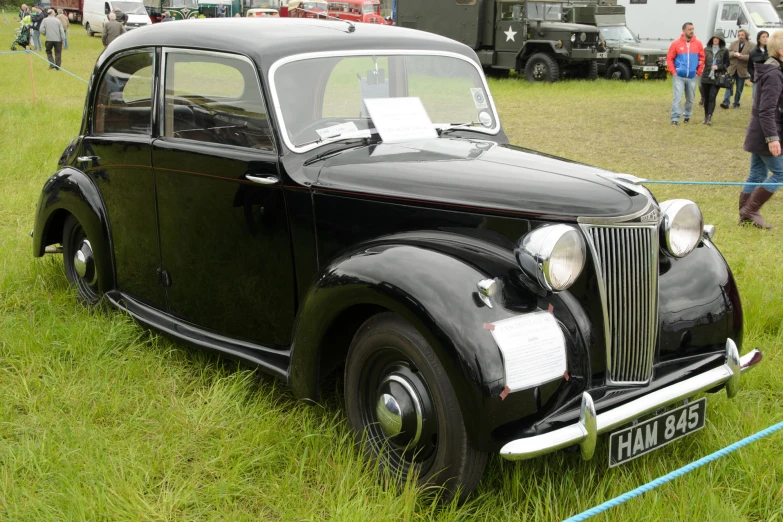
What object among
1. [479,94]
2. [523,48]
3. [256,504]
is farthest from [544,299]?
[523,48]

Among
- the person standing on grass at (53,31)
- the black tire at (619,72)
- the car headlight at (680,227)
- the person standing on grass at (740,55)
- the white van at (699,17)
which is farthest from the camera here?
the black tire at (619,72)

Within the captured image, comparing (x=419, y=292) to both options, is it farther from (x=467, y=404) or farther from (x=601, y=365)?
(x=601, y=365)

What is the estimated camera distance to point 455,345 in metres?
2.32

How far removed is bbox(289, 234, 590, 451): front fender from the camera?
2289mm

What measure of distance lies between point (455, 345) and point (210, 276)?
1616mm

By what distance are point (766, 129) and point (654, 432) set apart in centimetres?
461

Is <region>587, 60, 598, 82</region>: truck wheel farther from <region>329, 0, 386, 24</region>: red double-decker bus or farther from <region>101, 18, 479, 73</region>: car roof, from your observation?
<region>101, 18, 479, 73</region>: car roof

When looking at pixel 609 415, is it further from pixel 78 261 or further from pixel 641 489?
pixel 78 261

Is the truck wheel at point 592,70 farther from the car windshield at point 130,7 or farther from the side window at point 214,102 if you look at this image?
the car windshield at point 130,7

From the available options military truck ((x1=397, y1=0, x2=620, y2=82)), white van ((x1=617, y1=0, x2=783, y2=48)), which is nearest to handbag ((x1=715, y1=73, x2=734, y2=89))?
military truck ((x1=397, y1=0, x2=620, y2=82))

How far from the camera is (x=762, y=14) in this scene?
58.0 feet

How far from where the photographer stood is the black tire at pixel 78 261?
168 inches

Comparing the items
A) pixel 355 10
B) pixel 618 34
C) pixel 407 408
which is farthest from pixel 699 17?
pixel 407 408

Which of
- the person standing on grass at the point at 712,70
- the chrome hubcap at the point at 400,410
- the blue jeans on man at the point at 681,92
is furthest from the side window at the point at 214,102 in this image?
the person standing on grass at the point at 712,70
